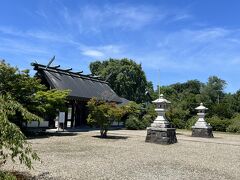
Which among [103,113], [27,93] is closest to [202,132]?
[103,113]

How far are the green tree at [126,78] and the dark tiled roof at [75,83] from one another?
749 inches

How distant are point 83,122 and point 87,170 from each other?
21.5m

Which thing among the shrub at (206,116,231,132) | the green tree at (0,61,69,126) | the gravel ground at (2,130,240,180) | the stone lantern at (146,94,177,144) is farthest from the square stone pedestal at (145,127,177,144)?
the shrub at (206,116,231,132)

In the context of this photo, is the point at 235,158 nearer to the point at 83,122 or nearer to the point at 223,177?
the point at 223,177

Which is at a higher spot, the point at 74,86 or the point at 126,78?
the point at 126,78

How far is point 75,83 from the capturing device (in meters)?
28.5

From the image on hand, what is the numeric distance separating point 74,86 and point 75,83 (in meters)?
0.92

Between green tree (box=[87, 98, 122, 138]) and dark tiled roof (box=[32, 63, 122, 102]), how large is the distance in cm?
332

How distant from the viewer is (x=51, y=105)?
18797 millimetres

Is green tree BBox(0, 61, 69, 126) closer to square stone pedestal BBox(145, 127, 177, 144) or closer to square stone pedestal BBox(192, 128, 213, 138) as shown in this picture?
square stone pedestal BBox(145, 127, 177, 144)

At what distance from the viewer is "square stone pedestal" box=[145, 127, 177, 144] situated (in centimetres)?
1714

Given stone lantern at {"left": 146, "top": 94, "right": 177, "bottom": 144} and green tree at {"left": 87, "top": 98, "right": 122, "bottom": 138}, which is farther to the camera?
green tree at {"left": 87, "top": 98, "right": 122, "bottom": 138}

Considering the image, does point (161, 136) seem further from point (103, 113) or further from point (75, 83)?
point (75, 83)

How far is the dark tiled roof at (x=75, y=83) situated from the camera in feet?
82.5
